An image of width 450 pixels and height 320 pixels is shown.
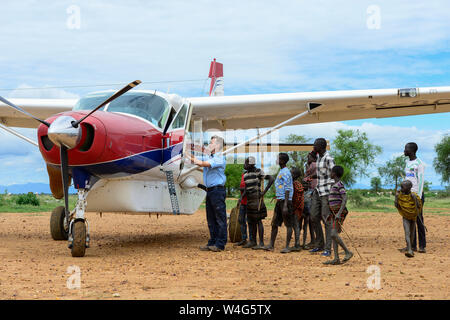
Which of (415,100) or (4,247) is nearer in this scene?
(4,247)

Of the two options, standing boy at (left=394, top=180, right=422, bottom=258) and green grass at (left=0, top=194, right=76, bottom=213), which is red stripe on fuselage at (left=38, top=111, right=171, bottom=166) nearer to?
standing boy at (left=394, top=180, right=422, bottom=258)

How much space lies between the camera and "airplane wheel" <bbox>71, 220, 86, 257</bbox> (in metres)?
7.88

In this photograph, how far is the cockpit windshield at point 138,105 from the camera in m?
8.67

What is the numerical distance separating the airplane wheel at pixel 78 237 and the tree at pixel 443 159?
46.5m

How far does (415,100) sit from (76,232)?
8123mm

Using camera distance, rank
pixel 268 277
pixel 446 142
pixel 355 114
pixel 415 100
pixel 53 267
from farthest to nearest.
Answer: pixel 446 142, pixel 355 114, pixel 415 100, pixel 53 267, pixel 268 277

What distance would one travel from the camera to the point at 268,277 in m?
6.25

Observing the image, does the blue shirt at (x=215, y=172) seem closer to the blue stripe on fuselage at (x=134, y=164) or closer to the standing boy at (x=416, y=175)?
the blue stripe on fuselage at (x=134, y=164)

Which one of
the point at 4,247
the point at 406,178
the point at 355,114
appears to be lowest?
the point at 4,247

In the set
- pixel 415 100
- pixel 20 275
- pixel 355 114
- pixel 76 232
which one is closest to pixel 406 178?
pixel 415 100

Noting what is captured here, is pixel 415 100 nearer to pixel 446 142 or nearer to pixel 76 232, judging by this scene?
pixel 76 232

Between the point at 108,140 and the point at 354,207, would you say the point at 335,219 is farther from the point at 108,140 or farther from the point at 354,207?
the point at 354,207

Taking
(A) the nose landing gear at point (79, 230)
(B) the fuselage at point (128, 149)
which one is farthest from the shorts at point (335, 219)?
(A) the nose landing gear at point (79, 230)

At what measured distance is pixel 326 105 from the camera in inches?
458
